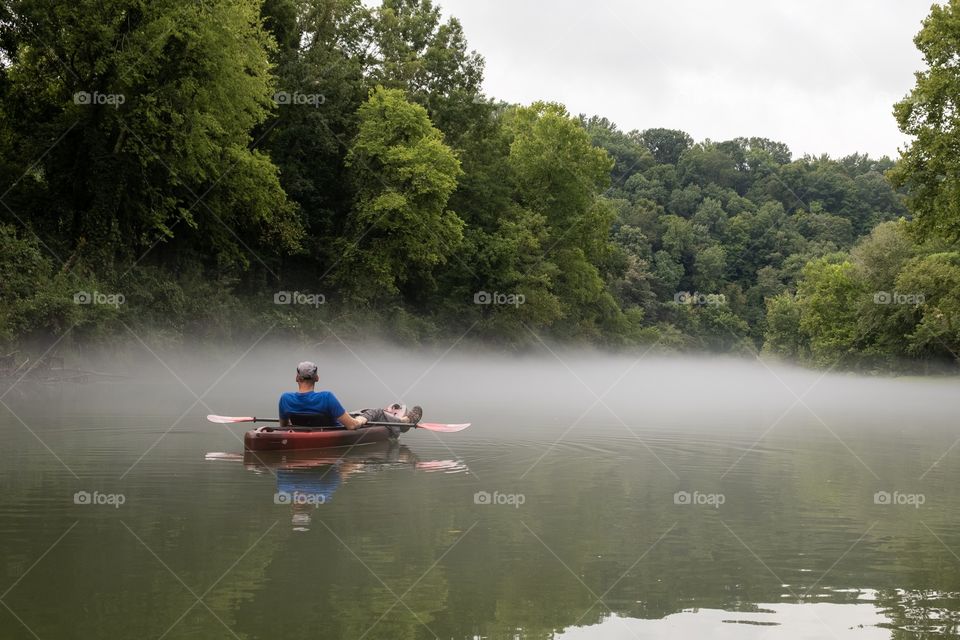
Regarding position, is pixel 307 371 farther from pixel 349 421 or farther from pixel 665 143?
pixel 665 143

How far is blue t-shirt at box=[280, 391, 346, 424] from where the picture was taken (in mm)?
18234

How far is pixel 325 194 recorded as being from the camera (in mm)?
59688

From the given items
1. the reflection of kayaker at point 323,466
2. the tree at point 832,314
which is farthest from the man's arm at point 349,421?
the tree at point 832,314

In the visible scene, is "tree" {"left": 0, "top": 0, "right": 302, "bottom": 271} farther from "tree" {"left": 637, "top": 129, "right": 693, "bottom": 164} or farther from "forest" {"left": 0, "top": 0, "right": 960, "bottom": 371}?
"tree" {"left": 637, "top": 129, "right": 693, "bottom": 164}

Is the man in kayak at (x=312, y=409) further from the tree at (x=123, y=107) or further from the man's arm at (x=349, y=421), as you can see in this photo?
the tree at (x=123, y=107)

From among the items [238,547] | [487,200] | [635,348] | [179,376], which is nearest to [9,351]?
[179,376]

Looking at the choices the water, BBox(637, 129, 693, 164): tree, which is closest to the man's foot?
the water

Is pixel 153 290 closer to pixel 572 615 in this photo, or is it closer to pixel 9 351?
pixel 9 351

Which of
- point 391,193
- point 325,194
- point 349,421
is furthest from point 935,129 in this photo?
point 325,194

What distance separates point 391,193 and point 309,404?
123 feet

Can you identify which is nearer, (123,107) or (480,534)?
(480,534)

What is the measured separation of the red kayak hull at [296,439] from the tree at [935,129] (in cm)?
2725

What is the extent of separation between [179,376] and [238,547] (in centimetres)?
3201

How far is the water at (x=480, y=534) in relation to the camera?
8188 mm
